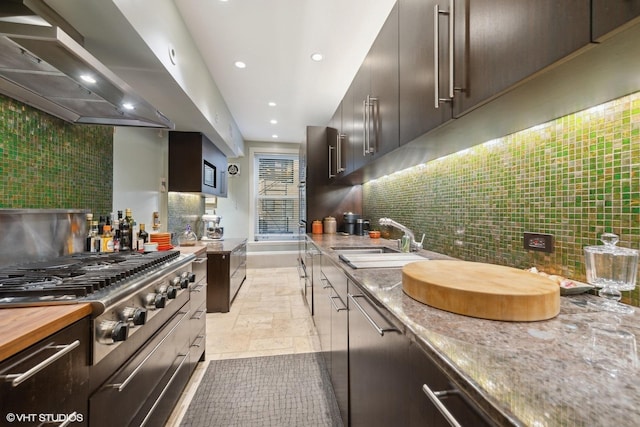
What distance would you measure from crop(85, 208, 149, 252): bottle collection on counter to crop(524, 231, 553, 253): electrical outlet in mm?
2311

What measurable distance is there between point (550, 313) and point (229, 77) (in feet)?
11.0

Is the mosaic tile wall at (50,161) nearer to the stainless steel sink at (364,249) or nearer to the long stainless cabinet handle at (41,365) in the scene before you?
the long stainless cabinet handle at (41,365)

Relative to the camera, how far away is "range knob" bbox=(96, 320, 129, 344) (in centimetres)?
84

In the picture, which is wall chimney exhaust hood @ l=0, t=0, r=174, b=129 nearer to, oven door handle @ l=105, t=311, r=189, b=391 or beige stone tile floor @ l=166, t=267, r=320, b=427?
oven door handle @ l=105, t=311, r=189, b=391

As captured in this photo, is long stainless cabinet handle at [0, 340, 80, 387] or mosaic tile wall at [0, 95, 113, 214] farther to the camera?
mosaic tile wall at [0, 95, 113, 214]

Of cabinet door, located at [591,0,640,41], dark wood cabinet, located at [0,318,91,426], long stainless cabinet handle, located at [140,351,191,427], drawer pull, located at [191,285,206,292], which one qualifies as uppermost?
cabinet door, located at [591,0,640,41]

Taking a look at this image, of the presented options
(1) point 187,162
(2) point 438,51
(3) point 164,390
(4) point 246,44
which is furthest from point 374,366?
(1) point 187,162

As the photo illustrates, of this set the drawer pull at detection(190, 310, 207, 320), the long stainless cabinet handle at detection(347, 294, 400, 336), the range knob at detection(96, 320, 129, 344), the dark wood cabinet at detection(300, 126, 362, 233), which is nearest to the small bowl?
the drawer pull at detection(190, 310, 207, 320)

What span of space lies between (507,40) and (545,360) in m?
0.85

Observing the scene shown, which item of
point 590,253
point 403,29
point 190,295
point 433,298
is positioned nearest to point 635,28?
point 590,253

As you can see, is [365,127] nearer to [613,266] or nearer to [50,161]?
[613,266]

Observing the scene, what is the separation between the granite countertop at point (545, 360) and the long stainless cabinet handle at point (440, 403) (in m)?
0.08

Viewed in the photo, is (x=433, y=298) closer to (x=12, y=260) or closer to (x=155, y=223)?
(x=12, y=260)

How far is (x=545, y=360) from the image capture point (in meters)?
0.48
